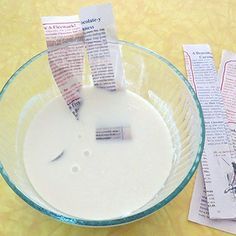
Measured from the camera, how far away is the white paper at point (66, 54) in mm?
629

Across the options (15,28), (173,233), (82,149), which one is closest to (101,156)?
(82,149)

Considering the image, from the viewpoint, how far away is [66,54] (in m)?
0.65

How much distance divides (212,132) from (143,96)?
0.45ft

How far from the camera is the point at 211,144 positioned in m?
0.65

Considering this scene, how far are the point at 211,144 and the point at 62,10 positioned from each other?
1.33 feet

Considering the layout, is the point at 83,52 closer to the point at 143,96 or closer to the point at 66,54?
the point at 66,54

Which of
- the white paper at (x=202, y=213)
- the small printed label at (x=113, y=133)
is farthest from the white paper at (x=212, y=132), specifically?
the small printed label at (x=113, y=133)

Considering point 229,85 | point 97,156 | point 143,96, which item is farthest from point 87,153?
point 229,85

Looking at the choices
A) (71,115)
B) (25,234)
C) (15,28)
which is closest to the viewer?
(25,234)

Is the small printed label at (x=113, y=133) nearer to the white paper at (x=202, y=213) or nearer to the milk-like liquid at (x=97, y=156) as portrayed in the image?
the milk-like liquid at (x=97, y=156)

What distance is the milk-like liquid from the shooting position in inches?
22.1

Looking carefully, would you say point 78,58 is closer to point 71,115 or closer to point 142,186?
point 71,115

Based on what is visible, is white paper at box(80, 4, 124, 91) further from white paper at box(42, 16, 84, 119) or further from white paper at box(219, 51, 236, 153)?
white paper at box(219, 51, 236, 153)

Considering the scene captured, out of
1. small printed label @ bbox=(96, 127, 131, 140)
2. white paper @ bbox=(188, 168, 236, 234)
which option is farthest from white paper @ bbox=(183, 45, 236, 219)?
small printed label @ bbox=(96, 127, 131, 140)
